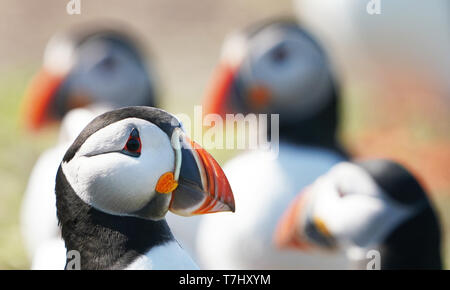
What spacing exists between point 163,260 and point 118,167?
0.77 feet

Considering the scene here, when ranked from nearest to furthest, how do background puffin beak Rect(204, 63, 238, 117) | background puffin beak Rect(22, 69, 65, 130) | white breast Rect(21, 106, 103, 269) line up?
white breast Rect(21, 106, 103, 269) < background puffin beak Rect(204, 63, 238, 117) < background puffin beak Rect(22, 69, 65, 130)

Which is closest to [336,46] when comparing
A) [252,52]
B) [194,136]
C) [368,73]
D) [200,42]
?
[368,73]

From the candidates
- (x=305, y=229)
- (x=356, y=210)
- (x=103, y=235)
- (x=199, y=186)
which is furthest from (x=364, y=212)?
(x=103, y=235)

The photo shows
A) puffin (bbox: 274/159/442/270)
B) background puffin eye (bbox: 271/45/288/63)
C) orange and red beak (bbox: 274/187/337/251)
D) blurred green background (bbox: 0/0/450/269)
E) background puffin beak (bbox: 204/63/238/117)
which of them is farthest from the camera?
blurred green background (bbox: 0/0/450/269)

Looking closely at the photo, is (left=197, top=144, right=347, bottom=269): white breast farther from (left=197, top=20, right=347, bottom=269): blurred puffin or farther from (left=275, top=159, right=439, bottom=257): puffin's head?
(left=275, top=159, right=439, bottom=257): puffin's head

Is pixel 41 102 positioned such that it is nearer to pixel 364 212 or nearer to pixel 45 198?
pixel 45 198

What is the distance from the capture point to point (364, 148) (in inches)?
262

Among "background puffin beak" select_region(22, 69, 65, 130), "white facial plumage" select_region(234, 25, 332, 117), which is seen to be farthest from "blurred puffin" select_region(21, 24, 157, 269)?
"white facial plumage" select_region(234, 25, 332, 117)

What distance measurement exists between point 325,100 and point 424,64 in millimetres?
2927

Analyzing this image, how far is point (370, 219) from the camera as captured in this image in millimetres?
3105

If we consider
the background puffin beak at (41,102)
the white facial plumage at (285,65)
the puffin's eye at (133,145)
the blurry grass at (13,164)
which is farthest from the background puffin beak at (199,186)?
the background puffin beak at (41,102)

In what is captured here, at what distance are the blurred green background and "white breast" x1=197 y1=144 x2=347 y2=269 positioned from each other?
0.81 meters

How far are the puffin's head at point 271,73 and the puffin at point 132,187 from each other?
2095mm

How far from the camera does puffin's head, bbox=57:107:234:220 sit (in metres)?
2.09
